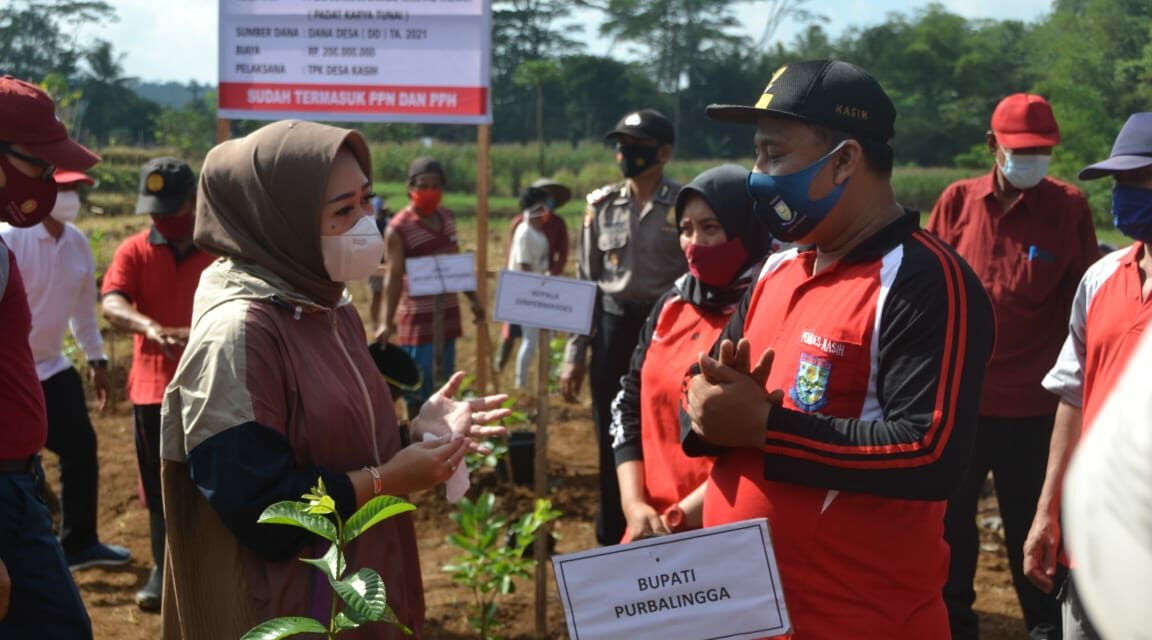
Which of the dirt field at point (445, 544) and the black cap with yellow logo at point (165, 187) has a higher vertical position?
the black cap with yellow logo at point (165, 187)

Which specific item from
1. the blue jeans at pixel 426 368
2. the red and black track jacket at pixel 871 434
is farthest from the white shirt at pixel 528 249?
the red and black track jacket at pixel 871 434

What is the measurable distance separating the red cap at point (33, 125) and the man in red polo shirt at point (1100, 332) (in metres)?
2.73

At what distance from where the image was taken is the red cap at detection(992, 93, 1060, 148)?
15.0 ft

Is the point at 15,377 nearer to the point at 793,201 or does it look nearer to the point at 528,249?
the point at 793,201

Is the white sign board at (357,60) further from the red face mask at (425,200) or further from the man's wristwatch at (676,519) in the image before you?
the man's wristwatch at (676,519)

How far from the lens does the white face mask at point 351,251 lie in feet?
8.05

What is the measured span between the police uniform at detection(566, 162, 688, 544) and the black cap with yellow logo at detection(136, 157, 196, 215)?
1914mm

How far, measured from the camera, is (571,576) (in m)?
2.10

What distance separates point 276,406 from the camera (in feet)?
7.34

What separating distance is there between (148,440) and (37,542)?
2310 millimetres

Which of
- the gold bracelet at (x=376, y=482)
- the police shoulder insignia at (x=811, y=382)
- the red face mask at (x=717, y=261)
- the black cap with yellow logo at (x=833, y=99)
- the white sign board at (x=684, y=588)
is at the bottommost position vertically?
the white sign board at (x=684, y=588)

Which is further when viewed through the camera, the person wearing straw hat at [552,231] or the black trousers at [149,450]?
the person wearing straw hat at [552,231]

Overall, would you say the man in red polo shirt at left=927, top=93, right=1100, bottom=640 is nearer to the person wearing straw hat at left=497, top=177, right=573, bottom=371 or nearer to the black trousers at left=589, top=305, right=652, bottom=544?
the black trousers at left=589, top=305, right=652, bottom=544

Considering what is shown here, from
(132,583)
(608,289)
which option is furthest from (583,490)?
(132,583)
